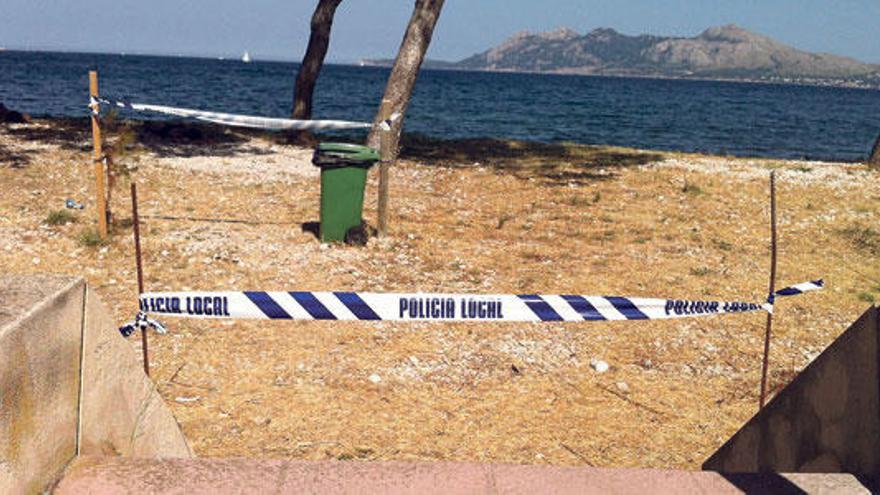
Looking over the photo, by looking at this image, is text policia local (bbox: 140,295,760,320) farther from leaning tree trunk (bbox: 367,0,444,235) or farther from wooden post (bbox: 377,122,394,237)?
leaning tree trunk (bbox: 367,0,444,235)

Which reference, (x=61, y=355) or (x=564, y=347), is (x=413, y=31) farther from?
(x=61, y=355)

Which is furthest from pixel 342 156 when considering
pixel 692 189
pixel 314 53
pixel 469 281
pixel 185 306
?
pixel 314 53

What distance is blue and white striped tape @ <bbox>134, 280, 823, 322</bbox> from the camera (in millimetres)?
4801

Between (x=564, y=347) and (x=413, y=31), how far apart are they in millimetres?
8060

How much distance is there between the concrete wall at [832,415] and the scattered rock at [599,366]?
266 cm

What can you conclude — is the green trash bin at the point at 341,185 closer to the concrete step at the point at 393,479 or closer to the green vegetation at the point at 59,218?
the green vegetation at the point at 59,218

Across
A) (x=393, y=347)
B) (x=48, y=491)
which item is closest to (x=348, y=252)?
(x=393, y=347)

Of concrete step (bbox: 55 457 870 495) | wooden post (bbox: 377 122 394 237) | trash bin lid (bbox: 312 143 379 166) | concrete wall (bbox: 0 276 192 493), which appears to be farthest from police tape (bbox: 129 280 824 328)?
wooden post (bbox: 377 122 394 237)

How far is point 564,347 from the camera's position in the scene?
22.6ft

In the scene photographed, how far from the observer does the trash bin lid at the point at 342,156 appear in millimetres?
8852

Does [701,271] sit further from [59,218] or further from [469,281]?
[59,218]

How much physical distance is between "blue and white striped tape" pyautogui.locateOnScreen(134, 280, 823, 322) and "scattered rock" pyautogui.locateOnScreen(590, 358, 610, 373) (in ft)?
4.29

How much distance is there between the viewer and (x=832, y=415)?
3160 mm

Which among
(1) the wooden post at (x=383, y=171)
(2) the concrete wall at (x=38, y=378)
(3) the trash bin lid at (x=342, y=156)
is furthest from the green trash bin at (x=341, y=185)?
(2) the concrete wall at (x=38, y=378)
